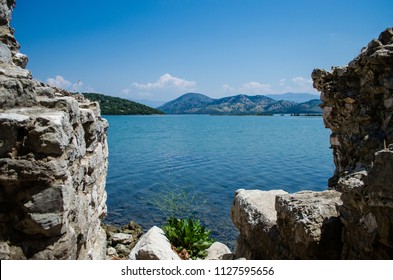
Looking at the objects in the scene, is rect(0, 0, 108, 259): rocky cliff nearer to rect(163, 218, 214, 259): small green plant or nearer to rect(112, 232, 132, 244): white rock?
rect(163, 218, 214, 259): small green plant

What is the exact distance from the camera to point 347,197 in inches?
191

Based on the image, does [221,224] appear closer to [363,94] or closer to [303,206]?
[363,94]

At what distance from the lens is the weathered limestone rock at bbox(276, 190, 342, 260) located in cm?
503

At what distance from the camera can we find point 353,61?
891 cm

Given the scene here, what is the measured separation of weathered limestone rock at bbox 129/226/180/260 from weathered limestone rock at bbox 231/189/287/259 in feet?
5.92

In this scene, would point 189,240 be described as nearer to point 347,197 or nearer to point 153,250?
point 153,250

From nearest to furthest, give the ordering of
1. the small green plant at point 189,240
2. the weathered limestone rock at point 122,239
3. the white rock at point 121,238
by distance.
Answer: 1. the small green plant at point 189,240
2. the weathered limestone rock at point 122,239
3. the white rock at point 121,238

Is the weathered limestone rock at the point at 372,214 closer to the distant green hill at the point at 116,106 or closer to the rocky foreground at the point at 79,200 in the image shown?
the rocky foreground at the point at 79,200

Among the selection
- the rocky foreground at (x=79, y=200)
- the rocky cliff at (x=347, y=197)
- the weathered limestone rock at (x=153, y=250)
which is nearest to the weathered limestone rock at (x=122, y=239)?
the weathered limestone rock at (x=153, y=250)

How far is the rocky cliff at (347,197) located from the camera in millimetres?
4191

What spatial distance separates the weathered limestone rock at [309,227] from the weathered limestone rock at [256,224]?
1.25 feet

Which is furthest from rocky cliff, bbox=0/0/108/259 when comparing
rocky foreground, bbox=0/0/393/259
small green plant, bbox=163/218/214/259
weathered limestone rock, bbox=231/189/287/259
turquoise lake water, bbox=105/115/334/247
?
turquoise lake water, bbox=105/115/334/247
